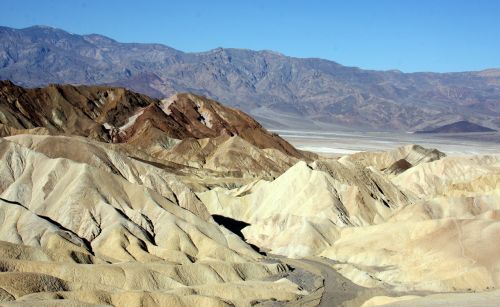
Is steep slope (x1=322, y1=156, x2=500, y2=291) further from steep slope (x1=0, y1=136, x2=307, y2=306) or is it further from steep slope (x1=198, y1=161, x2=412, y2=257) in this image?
steep slope (x1=0, y1=136, x2=307, y2=306)

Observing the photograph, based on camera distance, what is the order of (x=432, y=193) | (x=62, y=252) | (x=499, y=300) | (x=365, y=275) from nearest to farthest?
(x=499, y=300) < (x=62, y=252) < (x=365, y=275) < (x=432, y=193)

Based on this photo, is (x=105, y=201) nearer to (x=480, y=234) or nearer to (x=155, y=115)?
(x=480, y=234)

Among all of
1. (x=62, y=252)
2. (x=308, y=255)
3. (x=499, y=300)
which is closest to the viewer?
(x=499, y=300)

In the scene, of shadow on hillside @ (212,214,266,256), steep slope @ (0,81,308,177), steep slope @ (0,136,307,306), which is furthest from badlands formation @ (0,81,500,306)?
steep slope @ (0,81,308,177)

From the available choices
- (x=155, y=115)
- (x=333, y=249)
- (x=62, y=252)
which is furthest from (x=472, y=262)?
(x=155, y=115)

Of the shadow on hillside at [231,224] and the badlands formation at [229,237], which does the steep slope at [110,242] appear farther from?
the shadow on hillside at [231,224]

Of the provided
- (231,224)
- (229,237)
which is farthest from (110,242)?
(231,224)

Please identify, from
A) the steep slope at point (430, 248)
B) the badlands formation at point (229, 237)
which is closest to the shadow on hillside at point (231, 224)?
the badlands formation at point (229, 237)

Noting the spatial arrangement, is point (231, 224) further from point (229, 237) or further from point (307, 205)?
point (229, 237)
